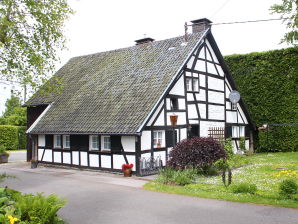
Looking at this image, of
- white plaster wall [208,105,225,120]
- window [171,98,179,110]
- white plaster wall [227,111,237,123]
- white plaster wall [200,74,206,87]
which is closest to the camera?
window [171,98,179,110]

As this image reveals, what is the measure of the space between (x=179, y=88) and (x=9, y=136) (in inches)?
979

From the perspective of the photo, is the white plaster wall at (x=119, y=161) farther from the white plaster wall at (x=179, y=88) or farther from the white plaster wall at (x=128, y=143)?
the white plaster wall at (x=179, y=88)

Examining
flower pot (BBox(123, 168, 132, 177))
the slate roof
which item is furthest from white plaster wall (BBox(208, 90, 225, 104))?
flower pot (BBox(123, 168, 132, 177))

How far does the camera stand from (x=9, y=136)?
36094 mm

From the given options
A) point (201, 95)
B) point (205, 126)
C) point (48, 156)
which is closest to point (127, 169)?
point (205, 126)

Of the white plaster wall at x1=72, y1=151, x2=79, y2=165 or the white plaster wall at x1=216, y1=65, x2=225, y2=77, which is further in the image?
the white plaster wall at x1=216, y1=65, x2=225, y2=77

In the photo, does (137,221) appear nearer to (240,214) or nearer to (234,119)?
(240,214)

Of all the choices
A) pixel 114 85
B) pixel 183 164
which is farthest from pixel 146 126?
pixel 114 85

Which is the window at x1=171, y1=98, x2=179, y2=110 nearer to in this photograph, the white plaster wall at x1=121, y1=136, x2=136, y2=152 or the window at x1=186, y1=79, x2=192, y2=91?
the window at x1=186, y1=79, x2=192, y2=91

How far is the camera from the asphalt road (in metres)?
8.54

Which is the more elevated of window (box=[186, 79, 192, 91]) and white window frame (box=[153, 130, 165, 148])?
window (box=[186, 79, 192, 91])

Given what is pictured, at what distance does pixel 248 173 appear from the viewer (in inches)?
603

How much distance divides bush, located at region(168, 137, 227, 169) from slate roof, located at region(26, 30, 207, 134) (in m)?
2.40

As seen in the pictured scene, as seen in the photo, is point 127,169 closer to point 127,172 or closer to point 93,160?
point 127,172
